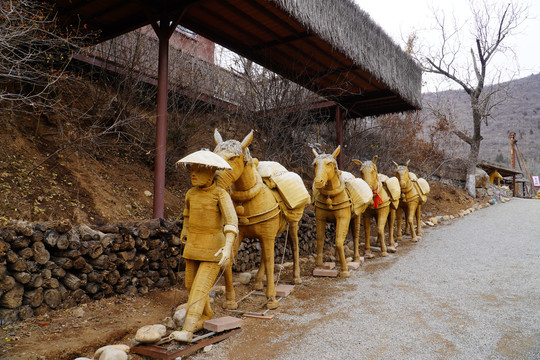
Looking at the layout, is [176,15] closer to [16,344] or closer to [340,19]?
[340,19]

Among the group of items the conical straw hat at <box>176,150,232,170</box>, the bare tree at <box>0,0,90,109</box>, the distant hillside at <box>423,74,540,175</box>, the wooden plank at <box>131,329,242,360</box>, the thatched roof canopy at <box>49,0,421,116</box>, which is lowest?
the wooden plank at <box>131,329,242,360</box>

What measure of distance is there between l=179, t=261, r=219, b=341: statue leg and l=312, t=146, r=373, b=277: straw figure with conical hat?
2.29 m

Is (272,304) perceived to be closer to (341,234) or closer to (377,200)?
(341,234)

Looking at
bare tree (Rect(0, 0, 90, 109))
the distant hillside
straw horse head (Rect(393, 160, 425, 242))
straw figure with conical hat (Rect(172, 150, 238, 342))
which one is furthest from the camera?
the distant hillside

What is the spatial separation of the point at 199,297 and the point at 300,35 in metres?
4.88

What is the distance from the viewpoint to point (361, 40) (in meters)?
7.23

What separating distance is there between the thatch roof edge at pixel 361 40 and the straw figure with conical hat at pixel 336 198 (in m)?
2.14

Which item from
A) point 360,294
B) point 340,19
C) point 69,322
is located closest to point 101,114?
point 69,322

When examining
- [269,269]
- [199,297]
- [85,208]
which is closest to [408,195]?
[269,269]

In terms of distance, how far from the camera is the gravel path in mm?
3191

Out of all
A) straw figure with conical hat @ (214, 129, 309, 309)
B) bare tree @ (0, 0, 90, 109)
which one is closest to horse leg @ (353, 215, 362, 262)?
straw figure with conical hat @ (214, 129, 309, 309)

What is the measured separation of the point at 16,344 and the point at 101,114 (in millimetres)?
4475

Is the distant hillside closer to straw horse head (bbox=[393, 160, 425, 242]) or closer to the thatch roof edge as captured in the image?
the thatch roof edge

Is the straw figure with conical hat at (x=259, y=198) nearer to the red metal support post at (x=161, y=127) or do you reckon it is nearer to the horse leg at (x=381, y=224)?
the red metal support post at (x=161, y=127)
